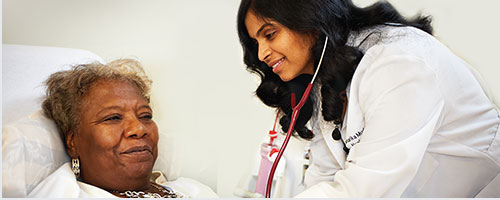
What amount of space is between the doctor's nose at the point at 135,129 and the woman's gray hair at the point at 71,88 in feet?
0.34

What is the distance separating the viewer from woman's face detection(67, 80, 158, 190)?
3.77 ft

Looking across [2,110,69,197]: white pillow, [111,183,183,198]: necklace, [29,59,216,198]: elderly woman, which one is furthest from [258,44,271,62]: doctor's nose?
[2,110,69,197]: white pillow

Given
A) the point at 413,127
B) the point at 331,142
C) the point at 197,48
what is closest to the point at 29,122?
the point at 197,48

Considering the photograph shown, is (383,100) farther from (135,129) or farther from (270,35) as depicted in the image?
(135,129)

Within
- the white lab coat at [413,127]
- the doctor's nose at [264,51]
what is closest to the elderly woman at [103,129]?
the doctor's nose at [264,51]

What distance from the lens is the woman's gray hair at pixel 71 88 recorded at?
1177 millimetres

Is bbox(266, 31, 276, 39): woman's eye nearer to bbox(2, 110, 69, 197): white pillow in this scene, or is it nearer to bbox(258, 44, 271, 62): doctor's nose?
bbox(258, 44, 271, 62): doctor's nose

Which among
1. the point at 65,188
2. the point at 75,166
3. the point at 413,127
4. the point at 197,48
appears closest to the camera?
the point at 413,127

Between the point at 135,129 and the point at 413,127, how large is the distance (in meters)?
0.73

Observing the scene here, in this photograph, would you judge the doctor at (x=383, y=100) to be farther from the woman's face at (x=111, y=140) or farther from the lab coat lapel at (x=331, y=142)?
the woman's face at (x=111, y=140)

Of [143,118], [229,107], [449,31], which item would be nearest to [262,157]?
[229,107]

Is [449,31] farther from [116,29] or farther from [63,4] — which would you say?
[63,4]

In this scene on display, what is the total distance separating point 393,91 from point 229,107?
625 mm

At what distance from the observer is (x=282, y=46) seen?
1166mm
